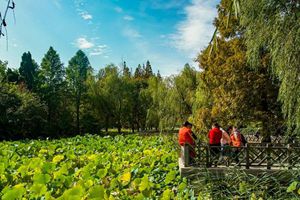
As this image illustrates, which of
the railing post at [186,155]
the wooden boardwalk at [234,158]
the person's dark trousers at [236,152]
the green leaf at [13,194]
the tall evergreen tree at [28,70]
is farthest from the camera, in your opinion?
the tall evergreen tree at [28,70]

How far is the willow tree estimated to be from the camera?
5352 millimetres

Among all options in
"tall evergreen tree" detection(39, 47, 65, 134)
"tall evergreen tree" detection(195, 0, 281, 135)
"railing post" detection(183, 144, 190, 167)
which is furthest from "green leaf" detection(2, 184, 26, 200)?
"tall evergreen tree" detection(39, 47, 65, 134)

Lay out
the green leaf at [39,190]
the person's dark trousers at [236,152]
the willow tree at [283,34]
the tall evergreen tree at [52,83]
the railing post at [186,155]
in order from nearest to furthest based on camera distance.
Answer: the green leaf at [39,190] → the willow tree at [283,34] → the railing post at [186,155] → the person's dark trousers at [236,152] → the tall evergreen tree at [52,83]

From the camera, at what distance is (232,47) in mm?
14547

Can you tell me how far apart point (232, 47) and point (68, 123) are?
22.6 metres

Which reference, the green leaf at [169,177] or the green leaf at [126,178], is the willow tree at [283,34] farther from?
the green leaf at [126,178]

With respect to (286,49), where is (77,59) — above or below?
above

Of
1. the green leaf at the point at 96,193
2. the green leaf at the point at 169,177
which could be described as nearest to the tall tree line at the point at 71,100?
the green leaf at the point at 169,177

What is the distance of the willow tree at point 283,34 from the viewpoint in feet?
17.6

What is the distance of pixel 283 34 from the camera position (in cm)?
564

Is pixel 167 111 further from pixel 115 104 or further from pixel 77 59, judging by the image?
pixel 77 59

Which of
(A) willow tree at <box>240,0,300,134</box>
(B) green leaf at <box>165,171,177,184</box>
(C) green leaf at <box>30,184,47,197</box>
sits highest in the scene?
(A) willow tree at <box>240,0,300,134</box>

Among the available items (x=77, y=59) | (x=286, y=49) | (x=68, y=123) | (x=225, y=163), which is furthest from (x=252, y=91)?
(x=77, y=59)

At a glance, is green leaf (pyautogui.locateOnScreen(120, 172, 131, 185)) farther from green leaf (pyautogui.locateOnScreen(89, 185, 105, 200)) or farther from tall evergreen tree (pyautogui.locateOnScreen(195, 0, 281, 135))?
tall evergreen tree (pyautogui.locateOnScreen(195, 0, 281, 135))
